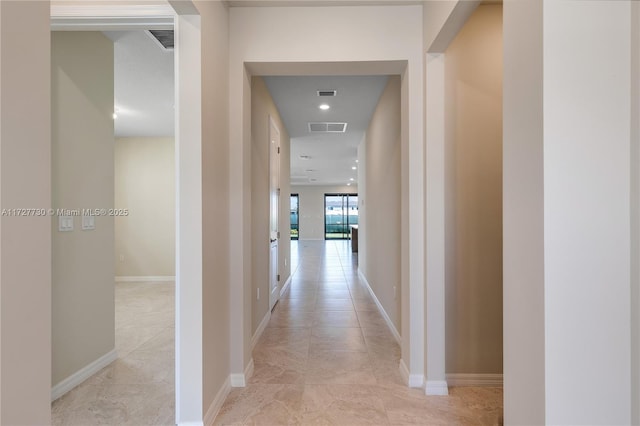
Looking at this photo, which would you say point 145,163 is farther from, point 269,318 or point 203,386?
point 203,386

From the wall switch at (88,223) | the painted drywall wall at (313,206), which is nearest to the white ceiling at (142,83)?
the wall switch at (88,223)

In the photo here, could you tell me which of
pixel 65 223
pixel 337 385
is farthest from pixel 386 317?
pixel 65 223

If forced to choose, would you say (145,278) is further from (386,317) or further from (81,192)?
(386,317)

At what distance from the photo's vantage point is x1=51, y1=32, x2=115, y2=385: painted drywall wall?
2291 millimetres

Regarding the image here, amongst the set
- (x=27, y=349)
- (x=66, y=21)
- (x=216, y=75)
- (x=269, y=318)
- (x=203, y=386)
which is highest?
(x=66, y=21)

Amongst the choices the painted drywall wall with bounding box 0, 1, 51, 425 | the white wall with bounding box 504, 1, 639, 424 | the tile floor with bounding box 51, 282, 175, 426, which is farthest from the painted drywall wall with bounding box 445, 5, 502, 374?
the painted drywall wall with bounding box 0, 1, 51, 425

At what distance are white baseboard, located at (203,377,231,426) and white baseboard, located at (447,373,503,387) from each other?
164 cm

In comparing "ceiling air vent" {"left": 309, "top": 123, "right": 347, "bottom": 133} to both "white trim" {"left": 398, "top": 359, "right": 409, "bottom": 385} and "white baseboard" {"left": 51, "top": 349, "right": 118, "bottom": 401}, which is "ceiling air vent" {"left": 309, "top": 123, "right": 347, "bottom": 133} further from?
"white baseboard" {"left": 51, "top": 349, "right": 118, "bottom": 401}

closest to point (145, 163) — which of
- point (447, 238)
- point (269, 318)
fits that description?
point (269, 318)

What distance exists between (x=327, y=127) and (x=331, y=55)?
290 centimetres

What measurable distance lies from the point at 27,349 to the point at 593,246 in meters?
1.61

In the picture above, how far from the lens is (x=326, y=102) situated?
4020mm

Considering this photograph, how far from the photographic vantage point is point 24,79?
2.45 ft

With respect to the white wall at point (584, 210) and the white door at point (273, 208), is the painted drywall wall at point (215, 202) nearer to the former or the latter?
the white wall at point (584, 210)
